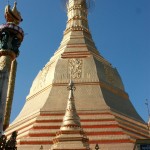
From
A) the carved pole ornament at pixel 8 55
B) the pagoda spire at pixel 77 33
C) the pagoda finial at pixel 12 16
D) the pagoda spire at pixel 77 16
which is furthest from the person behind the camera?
the pagoda spire at pixel 77 16

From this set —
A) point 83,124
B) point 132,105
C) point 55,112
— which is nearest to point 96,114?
point 83,124

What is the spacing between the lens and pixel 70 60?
25.9 m

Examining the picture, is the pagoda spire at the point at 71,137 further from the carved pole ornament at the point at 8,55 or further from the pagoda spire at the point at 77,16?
the pagoda spire at the point at 77,16

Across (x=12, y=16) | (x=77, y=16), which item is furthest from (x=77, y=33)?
(x=12, y=16)

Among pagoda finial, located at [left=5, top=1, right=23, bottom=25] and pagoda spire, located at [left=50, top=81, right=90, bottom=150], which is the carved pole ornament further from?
pagoda spire, located at [left=50, top=81, right=90, bottom=150]

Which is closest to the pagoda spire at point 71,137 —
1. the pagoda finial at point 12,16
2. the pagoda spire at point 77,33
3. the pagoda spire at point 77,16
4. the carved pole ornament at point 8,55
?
the carved pole ornament at point 8,55

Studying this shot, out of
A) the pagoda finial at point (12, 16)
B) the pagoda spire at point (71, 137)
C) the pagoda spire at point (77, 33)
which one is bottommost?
the pagoda spire at point (71, 137)

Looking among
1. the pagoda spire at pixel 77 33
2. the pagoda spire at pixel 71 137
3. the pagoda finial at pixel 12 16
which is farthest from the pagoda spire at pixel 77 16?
the pagoda finial at pixel 12 16

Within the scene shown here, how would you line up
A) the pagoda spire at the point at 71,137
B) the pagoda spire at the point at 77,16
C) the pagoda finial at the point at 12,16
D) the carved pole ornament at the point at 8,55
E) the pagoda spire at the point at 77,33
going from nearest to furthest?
the carved pole ornament at the point at 8,55
the pagoda finial at the point at 12,16
the pagoda spire at the point at 71,137
the pagoda spire at the point at 77,33
the pagoda spire at the point at 77,16

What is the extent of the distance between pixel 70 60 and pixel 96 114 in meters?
6.45

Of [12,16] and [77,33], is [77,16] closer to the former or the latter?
[77,33]

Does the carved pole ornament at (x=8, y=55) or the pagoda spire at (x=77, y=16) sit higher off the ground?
the pagoda spire at (x=77, y=16)

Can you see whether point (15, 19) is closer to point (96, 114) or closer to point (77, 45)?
point (96, 114)

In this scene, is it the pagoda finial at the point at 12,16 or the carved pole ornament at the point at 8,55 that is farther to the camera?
the pagoda finial at the point at 12,16
